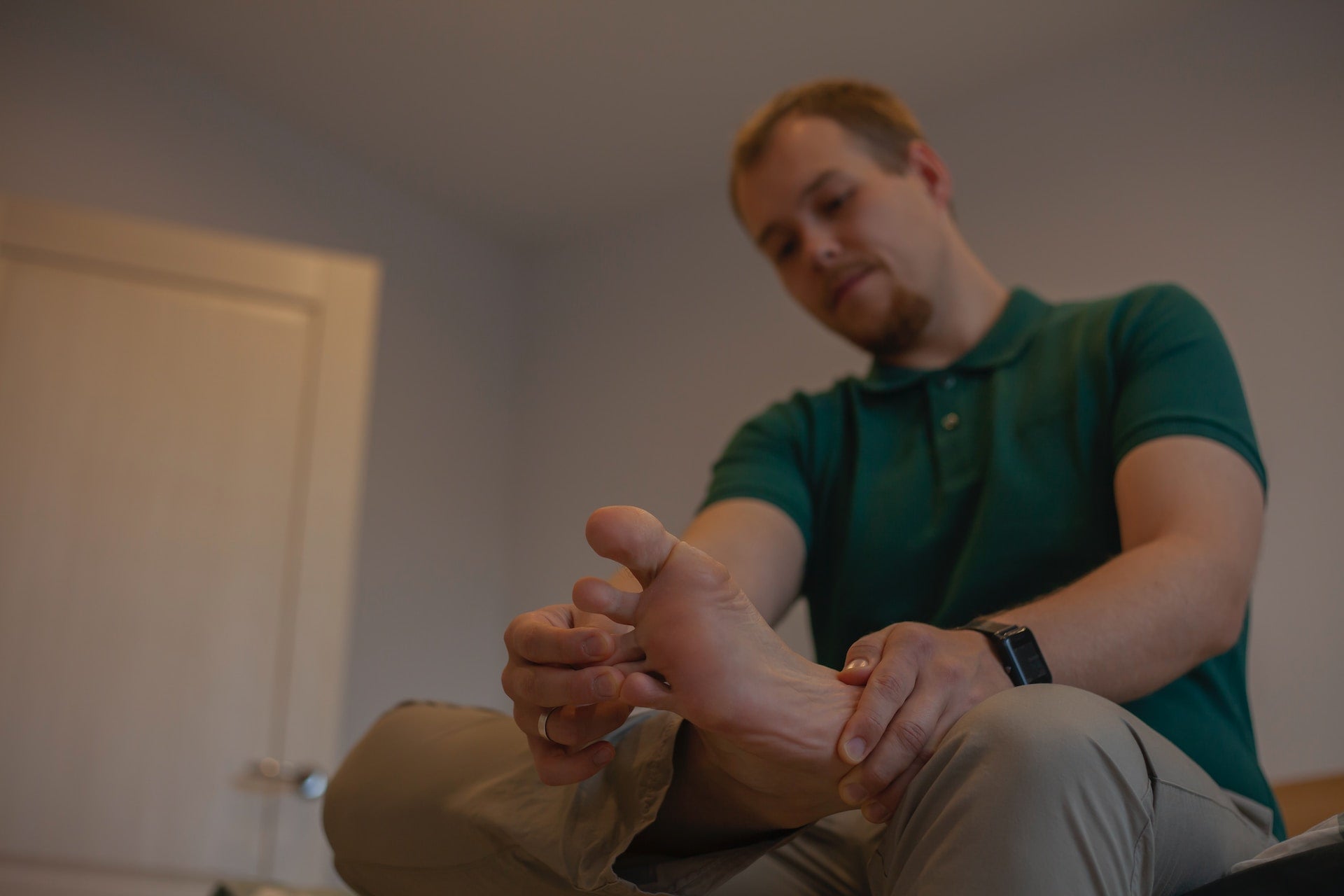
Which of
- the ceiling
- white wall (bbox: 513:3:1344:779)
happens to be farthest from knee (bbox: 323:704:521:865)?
the ceiling

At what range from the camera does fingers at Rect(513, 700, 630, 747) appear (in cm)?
64

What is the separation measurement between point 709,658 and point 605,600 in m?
0.06

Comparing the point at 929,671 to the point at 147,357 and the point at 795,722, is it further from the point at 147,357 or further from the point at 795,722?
the point at 147,357

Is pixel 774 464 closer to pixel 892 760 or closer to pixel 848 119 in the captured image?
pixel 848 119

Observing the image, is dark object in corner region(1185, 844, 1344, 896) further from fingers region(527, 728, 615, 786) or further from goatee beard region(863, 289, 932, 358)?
goatee beard region(863, 289, 932, 358)

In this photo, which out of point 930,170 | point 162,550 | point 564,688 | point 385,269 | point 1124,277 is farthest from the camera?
point 385,269

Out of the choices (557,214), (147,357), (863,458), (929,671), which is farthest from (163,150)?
(929,671)

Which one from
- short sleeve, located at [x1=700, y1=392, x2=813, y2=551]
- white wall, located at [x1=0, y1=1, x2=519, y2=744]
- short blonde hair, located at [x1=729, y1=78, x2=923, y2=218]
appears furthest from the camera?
white wall, located at [x1=0, y1=1, x2=519, y2=744]

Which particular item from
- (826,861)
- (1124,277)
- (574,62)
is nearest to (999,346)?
(826,861)

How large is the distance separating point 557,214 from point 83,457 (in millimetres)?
1389

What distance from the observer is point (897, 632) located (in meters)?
0.64

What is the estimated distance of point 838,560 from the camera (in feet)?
3.72

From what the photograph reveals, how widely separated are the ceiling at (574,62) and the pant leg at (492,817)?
1654 mm

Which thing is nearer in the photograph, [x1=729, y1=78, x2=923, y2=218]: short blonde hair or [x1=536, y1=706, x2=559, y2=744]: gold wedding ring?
[x1=536, y1=706, x2=559, y2=744]: gold wedding ring
